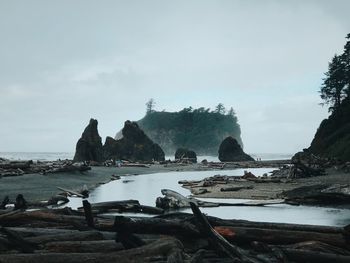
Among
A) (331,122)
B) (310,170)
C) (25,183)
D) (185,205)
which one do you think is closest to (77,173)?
(25,183)

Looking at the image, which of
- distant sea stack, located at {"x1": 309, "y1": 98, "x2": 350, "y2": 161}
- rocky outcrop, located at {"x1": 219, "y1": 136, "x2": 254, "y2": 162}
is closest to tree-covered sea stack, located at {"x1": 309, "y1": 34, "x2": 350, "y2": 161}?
distant sea stack, located at {"x1": 309, "y1": 98, "x2": 350, "y2": 161}

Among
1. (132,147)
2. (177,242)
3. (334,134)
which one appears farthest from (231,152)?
(177,242)

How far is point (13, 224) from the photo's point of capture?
8.91 meters

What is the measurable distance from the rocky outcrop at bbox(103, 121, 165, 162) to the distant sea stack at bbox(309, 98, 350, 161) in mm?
54220

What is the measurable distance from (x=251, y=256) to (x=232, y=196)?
55.8 feet

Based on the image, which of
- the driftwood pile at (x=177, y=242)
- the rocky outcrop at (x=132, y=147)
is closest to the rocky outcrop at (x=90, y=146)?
the rocky outcrop at (x=132, y=147)

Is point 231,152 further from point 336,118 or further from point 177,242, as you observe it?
point 177,242

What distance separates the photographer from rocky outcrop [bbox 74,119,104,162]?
80000mm

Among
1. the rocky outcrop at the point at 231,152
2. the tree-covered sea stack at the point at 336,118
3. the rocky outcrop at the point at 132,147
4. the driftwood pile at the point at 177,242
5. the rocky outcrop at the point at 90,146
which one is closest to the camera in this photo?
the driftwood pile at the point at 177,242

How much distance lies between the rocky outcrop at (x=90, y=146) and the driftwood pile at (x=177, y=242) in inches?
2894

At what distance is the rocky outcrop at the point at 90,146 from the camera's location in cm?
8000

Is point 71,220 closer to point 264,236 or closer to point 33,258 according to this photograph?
point 33,258

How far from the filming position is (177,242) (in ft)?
21.1

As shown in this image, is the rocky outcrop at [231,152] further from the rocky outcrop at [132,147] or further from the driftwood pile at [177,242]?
the driftwood pile at [177,242]
